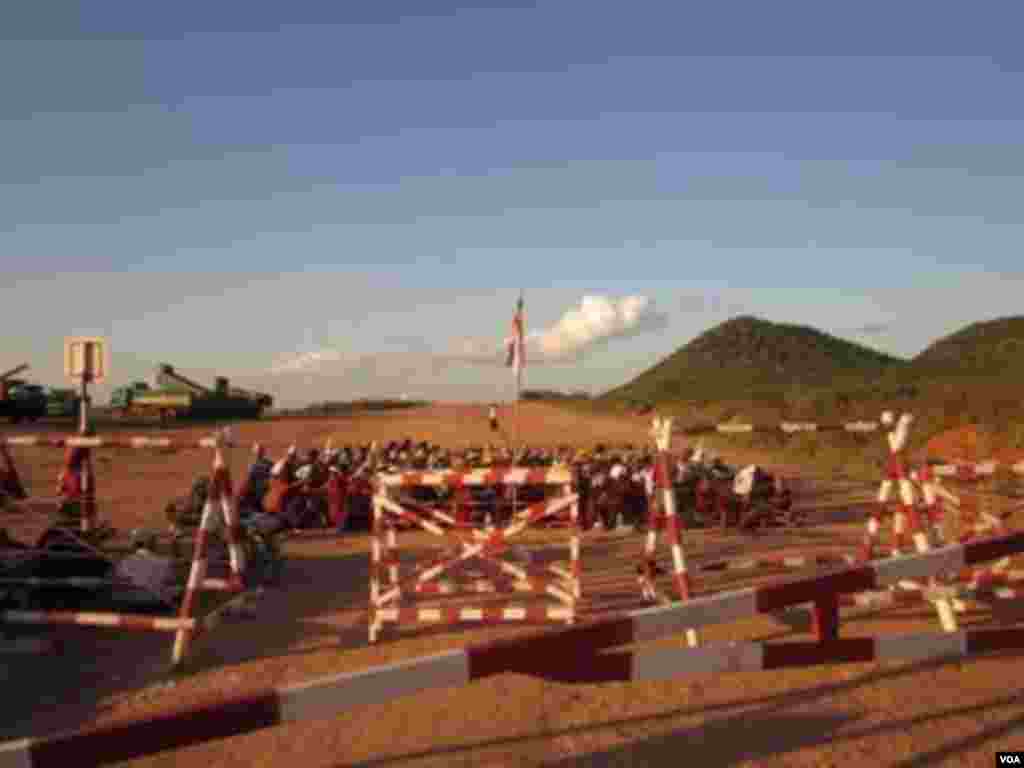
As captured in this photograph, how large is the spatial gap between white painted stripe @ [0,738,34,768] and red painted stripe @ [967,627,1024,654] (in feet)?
14.6

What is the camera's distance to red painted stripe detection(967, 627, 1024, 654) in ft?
16.8

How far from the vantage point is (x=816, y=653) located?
15.4 feet

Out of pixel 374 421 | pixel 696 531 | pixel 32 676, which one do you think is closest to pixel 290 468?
pixel 696 531

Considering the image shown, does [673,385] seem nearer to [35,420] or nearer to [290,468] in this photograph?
[35,420]

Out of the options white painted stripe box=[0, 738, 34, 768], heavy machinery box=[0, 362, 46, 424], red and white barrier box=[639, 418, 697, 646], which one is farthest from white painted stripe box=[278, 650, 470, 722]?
heavy machinery box=[0, 362, 46, 424]

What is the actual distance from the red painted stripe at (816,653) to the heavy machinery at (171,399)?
44.2m

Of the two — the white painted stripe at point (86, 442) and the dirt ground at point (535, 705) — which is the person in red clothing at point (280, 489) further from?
the white painted stripe at point (86, 442)

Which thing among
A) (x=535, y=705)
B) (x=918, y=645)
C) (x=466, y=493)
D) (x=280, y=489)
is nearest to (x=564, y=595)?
(x=535, y=705)

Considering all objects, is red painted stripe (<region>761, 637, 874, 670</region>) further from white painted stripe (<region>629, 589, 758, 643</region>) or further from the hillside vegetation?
the hillside vegetation

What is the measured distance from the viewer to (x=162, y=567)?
344 inches

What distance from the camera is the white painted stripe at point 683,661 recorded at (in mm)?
4305

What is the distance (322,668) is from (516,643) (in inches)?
157

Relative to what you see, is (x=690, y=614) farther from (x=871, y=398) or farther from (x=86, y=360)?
(x=871, y=398)

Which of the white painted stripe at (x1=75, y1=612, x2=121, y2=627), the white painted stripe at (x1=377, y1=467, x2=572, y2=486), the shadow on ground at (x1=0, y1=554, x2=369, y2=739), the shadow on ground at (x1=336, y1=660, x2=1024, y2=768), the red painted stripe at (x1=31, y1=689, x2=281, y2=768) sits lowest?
the shadow on ground at (x1=0, y1=554, x2=369, y2=739)
